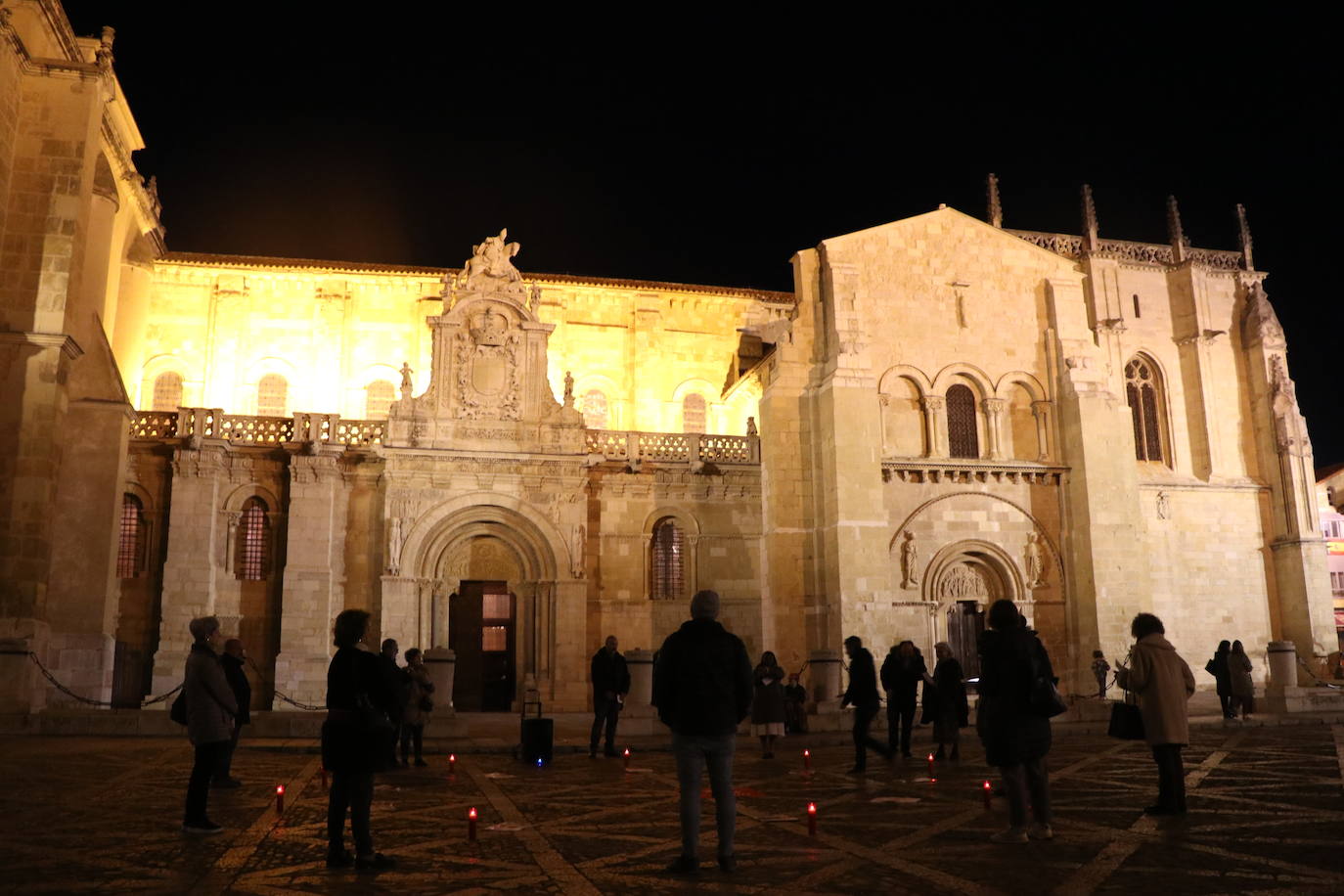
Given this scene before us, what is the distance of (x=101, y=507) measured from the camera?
21.8 meters

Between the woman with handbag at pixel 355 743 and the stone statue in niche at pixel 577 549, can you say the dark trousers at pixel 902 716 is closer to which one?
the woman with handbag at pixel 355 743

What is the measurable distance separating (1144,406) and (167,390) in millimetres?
28108

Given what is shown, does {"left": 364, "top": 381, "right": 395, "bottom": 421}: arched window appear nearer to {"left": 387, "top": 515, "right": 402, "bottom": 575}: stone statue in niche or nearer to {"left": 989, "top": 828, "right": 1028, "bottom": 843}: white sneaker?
{"left": 387, "top": 515, "right": 402, "bottom": 575}: stone statue in niche

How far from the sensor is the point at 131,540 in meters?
24.2

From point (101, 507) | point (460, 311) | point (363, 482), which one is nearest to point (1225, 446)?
point (460, 311)

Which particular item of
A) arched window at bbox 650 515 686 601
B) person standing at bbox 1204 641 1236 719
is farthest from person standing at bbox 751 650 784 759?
arched window at bbox 650 515 686 601

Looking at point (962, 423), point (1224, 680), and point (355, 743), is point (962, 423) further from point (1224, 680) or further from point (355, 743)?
point (355, 743)

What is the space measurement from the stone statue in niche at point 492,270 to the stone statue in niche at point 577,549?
604cm

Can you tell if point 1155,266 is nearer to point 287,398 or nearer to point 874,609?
point 874,609

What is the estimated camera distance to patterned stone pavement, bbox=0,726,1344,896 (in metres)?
6.50

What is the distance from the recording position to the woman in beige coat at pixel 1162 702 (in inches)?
347

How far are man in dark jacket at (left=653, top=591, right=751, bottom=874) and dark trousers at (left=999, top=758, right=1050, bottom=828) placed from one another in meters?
2.18

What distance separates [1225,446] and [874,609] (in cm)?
1430

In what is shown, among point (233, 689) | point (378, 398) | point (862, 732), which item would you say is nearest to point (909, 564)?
point (862, 732)
